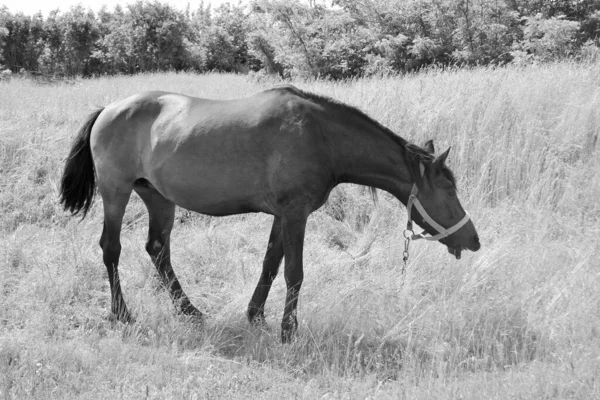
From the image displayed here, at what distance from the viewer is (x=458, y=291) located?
502cm

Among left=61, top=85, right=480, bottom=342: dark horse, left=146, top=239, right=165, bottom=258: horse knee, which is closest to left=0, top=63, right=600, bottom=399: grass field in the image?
left=146, top=239, right=165, bottom=258: horse knee

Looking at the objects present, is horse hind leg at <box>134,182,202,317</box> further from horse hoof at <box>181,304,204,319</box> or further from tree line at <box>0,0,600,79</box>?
tree line at <box>0,0,600,79</box>

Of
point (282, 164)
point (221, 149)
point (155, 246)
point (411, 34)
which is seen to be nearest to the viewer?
point (282, 164)

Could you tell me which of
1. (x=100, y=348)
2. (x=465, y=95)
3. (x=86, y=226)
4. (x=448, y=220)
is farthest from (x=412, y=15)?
(x=100, y=348)

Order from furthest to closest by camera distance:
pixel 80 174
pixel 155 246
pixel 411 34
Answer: pixel 411 34
pixel 80 174
pixel 155 246

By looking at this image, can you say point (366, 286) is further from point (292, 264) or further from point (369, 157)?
point (369, 157)

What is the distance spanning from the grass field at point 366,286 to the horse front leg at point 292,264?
97 millimetres

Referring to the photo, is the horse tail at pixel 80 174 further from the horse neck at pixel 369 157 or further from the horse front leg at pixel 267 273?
the horse neck at pixel 369 157

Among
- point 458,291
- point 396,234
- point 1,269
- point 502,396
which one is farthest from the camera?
point 396,234

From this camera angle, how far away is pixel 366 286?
5180 millimetres

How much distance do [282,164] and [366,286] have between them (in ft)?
4.82

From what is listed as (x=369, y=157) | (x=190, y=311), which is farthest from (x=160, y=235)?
(x=369, y=157)

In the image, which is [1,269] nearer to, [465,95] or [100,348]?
[100,348]

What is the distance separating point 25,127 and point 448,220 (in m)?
7.30
